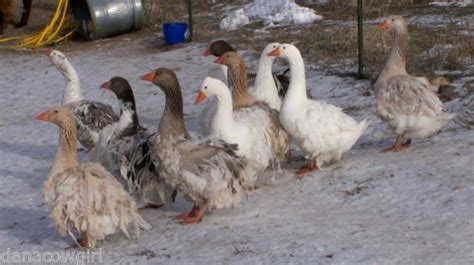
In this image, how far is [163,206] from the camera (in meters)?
6.91

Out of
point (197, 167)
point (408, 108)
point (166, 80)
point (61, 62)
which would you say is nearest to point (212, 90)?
point (166, 80)

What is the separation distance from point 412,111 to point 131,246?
9.02 feet

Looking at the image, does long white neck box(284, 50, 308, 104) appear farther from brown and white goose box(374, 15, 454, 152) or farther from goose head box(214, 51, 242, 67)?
brown and white goose box(374, 15, 454, 152)

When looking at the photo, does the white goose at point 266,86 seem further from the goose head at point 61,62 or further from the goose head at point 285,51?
the goose head at point 61,62

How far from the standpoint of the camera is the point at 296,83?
732cm

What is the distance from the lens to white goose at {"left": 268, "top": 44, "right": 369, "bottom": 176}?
7.12 m

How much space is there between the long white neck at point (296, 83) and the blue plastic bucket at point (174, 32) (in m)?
6.49

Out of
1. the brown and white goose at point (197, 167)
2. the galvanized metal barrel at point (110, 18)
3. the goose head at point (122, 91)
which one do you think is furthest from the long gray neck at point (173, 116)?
the galvanized metal barrel at point (110, 18)

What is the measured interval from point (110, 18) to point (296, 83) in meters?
8.05

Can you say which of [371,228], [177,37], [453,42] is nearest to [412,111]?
[371,228]

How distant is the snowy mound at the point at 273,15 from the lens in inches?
570

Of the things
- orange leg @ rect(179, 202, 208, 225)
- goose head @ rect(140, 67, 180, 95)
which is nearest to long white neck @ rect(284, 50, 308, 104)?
goose head @ rect(140, 67, 180, 95)

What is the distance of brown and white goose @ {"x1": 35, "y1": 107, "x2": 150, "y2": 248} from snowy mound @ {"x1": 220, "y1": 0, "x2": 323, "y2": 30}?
29.0 ft

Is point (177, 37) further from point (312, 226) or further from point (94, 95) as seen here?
point (312, 226)
